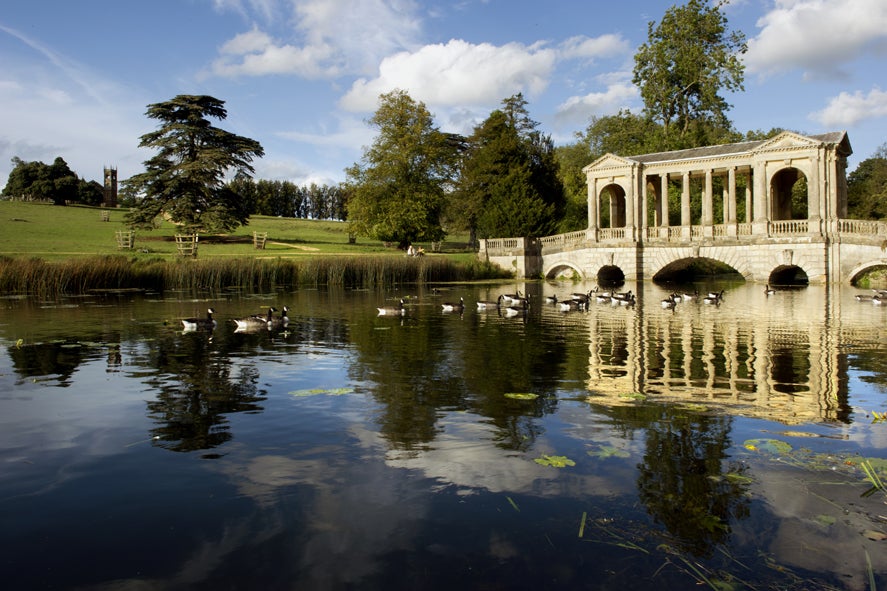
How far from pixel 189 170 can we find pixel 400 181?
21.8m

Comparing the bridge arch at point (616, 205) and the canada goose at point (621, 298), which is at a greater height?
the bridge arch at point (616, 205)

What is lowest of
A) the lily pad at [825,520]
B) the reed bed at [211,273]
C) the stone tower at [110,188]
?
the lily pad at [825,520]

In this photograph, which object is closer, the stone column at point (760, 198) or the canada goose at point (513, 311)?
the canada goose at point (513, 311)

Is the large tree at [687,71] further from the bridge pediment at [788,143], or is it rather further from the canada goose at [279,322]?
the canada goose at [279,322]

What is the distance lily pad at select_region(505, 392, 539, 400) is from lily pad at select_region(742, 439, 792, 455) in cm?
357

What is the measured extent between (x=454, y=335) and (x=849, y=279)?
3609 centimetres

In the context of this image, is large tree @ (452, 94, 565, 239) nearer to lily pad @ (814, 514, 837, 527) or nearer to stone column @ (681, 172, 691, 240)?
stone column @ (681, 172, 691, 240)

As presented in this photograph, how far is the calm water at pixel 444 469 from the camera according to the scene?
5.25m

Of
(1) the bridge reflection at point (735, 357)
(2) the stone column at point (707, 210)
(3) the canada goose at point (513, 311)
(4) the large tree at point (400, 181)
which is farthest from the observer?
(4) the large tree at point (400, 181)

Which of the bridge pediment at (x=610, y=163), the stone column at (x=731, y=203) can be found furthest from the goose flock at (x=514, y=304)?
the bridge pediment at (x=610, y=163)

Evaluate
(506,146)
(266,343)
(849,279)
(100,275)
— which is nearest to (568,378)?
(266,343)

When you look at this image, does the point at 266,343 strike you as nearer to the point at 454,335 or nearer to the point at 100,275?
the point at 454,335

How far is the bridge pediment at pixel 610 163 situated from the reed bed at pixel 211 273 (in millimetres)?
14675

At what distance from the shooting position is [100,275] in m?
40.1
